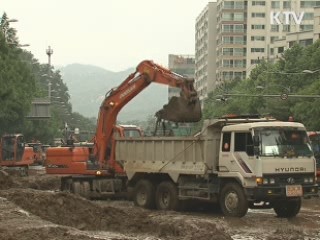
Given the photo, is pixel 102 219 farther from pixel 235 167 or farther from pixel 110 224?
pixel 235 167

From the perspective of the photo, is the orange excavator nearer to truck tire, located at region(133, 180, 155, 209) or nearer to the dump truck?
truck tire, located at region(133, 180, 155, 209)

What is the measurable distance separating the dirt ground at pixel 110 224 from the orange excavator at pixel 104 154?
513 cm

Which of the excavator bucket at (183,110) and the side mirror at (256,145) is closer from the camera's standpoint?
the side mirror at (256,145)

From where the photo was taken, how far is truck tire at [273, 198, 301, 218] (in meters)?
19.7

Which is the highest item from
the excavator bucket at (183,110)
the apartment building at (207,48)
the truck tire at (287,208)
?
the apartment building at (207,48)

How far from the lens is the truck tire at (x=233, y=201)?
61.3 ft

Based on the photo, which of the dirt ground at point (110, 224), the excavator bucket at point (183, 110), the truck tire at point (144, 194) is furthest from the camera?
the excavator bucket at point (183, 110)

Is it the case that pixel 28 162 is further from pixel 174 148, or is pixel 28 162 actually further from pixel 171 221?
pixel 171 221

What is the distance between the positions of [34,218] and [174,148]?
6.63 meters

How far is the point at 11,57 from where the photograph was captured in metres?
60.7

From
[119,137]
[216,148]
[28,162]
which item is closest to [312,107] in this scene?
[28,162]

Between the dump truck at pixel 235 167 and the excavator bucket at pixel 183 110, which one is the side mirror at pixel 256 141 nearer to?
the dump truck at pixel 235 167

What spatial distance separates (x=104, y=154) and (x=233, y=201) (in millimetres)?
7276

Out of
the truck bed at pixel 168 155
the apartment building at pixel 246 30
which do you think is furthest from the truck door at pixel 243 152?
the apartment building at pixel 246 30
